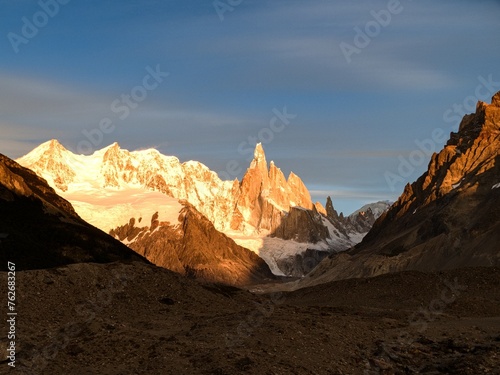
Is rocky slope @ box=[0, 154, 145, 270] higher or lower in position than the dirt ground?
higher

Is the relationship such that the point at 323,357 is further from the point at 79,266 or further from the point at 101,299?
the point at 79,266

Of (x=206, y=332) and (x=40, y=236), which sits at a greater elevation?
(x=40, y=236)

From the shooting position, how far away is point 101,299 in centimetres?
5056

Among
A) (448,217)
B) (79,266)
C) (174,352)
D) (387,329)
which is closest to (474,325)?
(387,329)

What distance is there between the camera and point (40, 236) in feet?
388

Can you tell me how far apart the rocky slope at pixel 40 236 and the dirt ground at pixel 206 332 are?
126 feet

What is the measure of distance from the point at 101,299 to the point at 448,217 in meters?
149

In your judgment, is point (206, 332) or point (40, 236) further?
point (40, 236)

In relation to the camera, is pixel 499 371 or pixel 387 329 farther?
pixel 387 329

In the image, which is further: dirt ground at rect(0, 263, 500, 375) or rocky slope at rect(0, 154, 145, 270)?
rocky slope at rect(0, 154, 145, 270)

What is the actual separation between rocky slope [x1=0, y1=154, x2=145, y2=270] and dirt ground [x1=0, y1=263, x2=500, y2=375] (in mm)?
38495

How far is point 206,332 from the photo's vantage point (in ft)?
133

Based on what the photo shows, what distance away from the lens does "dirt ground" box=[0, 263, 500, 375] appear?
34031 mm

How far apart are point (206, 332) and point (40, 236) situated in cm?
8394
